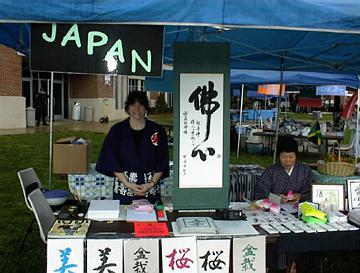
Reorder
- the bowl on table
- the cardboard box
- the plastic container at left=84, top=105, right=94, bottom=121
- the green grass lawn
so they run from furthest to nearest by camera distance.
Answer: the plastic container at left=84, top=105, right=94, bottom=121, the cardboard box, the green grass lawn, the bowl on table

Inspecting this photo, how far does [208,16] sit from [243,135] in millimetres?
11677

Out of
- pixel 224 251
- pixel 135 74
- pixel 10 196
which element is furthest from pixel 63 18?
pixel 10 196

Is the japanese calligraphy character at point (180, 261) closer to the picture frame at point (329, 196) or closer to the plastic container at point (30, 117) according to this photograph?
the picture frame at point (329, 196)

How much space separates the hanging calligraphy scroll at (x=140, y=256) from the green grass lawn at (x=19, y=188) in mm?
1995

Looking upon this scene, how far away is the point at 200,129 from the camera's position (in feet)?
10.8

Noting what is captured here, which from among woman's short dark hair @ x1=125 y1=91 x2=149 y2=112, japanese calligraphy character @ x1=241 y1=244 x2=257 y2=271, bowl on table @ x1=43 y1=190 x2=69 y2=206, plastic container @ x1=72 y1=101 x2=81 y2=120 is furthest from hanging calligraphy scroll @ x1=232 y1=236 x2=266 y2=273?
plastic container @ x1=72 y1=101 x2=81 y2=120

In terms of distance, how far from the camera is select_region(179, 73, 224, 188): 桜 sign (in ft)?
10.7

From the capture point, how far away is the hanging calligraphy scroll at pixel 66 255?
267 cm

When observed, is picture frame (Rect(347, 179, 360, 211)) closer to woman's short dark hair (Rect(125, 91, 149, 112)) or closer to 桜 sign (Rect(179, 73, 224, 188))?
桜 sign (Rect(179, 73, 224, 188))

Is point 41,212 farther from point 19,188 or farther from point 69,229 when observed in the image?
point 19,188

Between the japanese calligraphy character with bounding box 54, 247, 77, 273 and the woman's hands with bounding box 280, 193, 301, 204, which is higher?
the woman's hands with bounding box 280, 193, 301, 204

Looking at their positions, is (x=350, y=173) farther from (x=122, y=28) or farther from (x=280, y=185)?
(x=122, y=28)

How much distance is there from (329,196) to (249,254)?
111cm

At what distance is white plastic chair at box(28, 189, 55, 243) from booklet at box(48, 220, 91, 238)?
1.56ft
